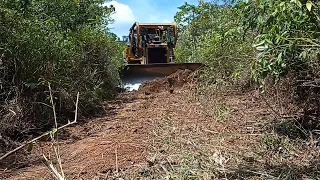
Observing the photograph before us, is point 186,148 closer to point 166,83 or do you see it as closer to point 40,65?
point 40,65

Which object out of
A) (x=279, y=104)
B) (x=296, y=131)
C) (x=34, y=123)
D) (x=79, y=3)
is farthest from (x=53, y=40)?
(x=79, y=3)

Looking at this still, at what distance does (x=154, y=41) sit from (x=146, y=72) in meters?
2.33

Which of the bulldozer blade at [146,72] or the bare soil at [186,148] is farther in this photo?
the bulldozer blade at [146,72]

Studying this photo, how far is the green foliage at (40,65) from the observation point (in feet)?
17.6

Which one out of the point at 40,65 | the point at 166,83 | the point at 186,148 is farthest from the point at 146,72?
the point at 186,148

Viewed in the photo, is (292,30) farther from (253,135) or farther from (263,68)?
(253,135)

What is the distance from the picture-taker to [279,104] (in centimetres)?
476

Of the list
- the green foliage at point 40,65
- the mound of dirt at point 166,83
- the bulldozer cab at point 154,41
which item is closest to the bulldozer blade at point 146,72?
the mound of dirt at point 166,83

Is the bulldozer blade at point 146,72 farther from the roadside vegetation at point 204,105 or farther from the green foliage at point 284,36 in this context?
the green foliage at point 284,36

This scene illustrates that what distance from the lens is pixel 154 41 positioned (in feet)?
45.9

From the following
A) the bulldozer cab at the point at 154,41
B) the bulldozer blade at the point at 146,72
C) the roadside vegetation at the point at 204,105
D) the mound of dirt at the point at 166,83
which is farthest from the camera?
the bulldozer cab at the point at 154,41

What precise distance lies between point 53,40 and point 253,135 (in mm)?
3944

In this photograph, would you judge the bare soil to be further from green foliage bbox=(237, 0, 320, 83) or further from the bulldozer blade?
the bulldozer blade

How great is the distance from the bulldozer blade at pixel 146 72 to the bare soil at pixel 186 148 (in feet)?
18.5
